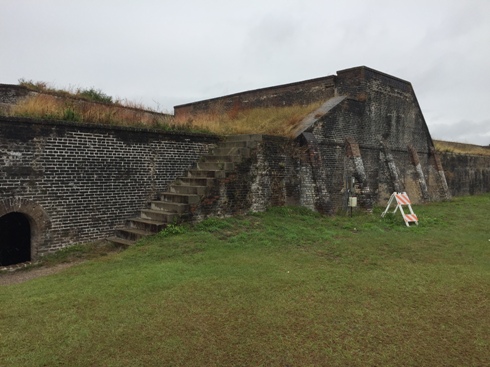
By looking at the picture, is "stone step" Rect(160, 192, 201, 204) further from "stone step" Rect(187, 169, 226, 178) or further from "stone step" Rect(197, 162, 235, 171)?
"stone step" Rect(197, 162, 235, 171)

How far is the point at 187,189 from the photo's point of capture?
9.45 meters

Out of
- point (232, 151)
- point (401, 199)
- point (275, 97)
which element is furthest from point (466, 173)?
point (232, 151)

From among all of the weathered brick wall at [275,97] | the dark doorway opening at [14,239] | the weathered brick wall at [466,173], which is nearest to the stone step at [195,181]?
the dark doorway opening at [14,239]

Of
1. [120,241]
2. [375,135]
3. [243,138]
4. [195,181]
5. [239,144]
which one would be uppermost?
[375,135]

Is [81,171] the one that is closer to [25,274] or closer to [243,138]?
[25,274]

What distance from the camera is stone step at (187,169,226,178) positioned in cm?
957

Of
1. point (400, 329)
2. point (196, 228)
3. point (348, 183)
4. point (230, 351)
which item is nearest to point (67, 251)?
point (196, 228)

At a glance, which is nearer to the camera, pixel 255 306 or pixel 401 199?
pixel 255 306

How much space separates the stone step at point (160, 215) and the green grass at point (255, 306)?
1.27 feet

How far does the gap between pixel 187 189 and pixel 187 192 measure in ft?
0.27

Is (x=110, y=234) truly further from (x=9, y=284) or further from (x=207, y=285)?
(x=207, y=285)

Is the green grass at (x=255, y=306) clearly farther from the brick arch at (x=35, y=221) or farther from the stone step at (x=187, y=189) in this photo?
the brick arch at (x=35, y=221)

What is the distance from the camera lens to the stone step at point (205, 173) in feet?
31.4

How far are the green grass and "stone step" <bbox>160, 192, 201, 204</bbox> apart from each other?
92 cm
